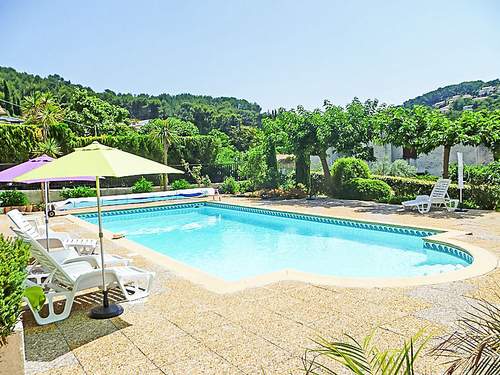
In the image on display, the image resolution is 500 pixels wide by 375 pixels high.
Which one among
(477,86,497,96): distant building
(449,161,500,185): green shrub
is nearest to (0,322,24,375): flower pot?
(449,161,500,185): green shrub

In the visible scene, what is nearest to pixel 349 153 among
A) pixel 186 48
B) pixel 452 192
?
pixel 452 192

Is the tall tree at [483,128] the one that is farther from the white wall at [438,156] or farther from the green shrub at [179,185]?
the green shrub at [179,185]

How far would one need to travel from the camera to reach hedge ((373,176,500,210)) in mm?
13672

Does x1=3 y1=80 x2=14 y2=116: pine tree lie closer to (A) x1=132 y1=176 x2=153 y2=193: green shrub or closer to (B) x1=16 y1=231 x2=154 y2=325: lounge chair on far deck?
(A) x1=132 y1=176 x2=153 y2=193: green shrub

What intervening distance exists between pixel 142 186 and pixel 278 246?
13528mm

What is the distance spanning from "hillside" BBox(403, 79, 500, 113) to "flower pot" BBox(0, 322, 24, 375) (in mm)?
35349

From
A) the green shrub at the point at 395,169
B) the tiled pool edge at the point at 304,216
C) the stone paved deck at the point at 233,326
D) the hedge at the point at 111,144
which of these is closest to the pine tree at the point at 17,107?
the hedge at the point at 111,144

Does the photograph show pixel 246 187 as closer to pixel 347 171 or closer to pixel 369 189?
pixel 347 171

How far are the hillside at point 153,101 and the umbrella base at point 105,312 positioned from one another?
5054cm

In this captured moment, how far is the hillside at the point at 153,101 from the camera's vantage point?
1994 inches

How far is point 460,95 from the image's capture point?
4669cm

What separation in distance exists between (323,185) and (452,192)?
6.54 metres

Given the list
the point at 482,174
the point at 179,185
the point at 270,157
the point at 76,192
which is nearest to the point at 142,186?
the point at 179,185

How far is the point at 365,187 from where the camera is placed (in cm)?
1780
